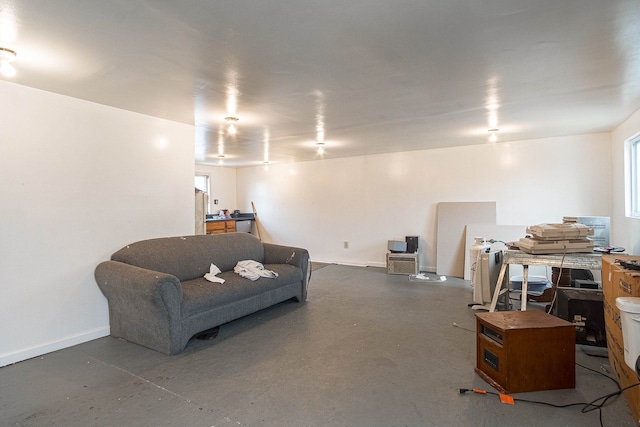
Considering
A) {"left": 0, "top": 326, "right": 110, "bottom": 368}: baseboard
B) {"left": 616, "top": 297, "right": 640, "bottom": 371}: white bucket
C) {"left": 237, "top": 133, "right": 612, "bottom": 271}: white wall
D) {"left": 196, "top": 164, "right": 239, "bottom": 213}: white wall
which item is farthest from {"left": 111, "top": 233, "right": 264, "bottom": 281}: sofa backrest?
{"left": 196, "top": 164, "right": 239, "bottom": 213}: white wall

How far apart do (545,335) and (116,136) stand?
403 cm

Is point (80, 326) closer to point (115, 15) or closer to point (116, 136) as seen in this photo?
point (116, 136)

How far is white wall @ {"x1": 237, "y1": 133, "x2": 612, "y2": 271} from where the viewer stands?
4.91 meters

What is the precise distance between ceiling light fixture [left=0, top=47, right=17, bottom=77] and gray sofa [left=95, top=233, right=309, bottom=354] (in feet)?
5.46

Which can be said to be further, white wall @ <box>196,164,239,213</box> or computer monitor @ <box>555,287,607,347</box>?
white wall @ <box>196,164,239,213</box>

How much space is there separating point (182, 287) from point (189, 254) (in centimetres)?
56

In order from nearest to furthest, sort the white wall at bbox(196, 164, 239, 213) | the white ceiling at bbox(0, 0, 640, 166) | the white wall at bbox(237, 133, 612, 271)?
the white ceiling at bbox(0, 0, 640, 166)
the white wall at bbox(237, 133, 612, 271)
the white wall at bbox(196, 164, 239, 213)

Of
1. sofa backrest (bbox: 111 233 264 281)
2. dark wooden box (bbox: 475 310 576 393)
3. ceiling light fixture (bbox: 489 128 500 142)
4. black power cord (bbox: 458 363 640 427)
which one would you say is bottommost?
black power cord (bbox: 458 363 640 427)

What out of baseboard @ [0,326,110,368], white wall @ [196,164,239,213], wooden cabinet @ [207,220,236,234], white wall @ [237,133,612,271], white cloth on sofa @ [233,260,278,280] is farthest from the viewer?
white wall @ [196,164,239,213]

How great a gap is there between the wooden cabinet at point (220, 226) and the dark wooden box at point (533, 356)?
5.94 m

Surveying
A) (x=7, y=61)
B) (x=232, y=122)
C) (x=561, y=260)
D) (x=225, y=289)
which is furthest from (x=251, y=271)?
(x=561, y=260)

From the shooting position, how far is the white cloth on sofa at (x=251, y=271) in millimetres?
3621

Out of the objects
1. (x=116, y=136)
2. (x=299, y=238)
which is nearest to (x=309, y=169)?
(x=299, y=238)

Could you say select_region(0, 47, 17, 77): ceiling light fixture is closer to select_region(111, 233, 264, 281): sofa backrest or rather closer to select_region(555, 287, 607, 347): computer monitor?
select_region(111, 233, 264, 281): sofa backrest
